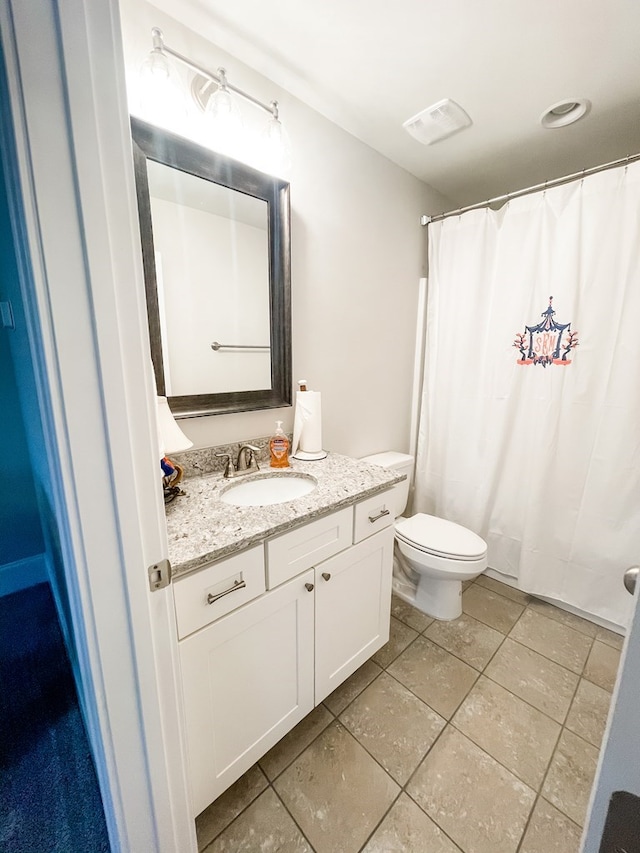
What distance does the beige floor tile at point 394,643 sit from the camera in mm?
1437

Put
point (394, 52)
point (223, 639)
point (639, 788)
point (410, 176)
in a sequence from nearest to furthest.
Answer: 1. point (639, 788)
2. point (223, 639)
3. point (394, 52)
4. point (410, 176)

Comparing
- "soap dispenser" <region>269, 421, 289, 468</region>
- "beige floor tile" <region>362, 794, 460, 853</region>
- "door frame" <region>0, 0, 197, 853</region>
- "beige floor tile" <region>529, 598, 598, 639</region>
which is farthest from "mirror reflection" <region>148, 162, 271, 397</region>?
"beige floor tile" <region>529, 598, 598, 639</region>

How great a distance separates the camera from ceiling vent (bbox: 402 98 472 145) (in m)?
1.35

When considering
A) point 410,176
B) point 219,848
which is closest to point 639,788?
point 219,848

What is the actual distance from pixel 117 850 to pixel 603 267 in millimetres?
2480

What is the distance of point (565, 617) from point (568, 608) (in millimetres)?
64

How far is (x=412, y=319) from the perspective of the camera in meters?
2.04

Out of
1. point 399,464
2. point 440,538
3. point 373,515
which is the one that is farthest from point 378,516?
point 399,464

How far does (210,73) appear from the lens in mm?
1082

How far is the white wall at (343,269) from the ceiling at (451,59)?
0.22 ft

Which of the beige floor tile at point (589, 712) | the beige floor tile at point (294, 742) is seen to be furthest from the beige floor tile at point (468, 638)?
the beige floor tile at point (294, 742)

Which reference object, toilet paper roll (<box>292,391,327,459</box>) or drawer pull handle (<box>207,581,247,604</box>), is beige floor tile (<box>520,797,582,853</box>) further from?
toilet paper roll (<box>292,391,327,459</box>)

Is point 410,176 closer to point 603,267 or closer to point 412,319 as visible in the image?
→ point 412,319

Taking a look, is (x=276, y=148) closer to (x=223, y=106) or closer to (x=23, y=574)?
(x=223, y=106)
